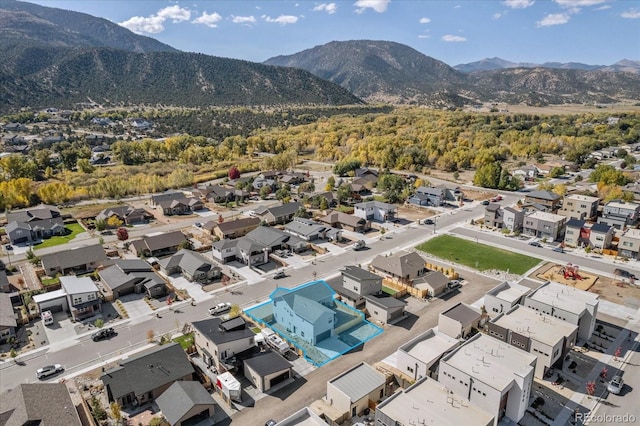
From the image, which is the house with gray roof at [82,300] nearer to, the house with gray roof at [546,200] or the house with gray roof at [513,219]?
the house with gray roof at [513,219]

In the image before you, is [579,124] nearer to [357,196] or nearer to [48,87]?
[357,196]

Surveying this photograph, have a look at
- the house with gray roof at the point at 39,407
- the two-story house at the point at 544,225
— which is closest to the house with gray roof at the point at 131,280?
the house with gray roof at the point at 39,407

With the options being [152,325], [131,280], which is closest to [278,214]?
[131,280]

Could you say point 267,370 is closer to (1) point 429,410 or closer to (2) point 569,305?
(1) point 429,410

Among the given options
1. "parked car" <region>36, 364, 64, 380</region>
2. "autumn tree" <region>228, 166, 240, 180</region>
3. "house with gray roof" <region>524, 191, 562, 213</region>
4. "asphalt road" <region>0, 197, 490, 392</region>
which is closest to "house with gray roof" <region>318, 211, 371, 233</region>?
"asphalt road" <region>0, 197, 490, 392</region>

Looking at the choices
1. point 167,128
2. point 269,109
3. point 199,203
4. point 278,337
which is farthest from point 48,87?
point 278,337
